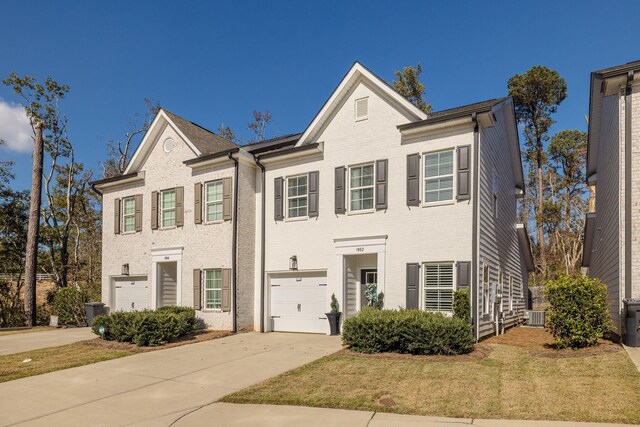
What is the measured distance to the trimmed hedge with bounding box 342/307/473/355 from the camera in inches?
421

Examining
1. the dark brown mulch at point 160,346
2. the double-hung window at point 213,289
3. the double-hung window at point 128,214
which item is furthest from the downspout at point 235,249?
the double-hung window at point 128,214

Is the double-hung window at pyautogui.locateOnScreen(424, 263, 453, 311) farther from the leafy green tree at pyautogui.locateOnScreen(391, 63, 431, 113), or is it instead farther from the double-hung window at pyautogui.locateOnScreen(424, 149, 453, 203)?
the leafy green tree at pyautogui.locateOnScreen(391, 63, 431, 113)

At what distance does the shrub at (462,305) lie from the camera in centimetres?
1186

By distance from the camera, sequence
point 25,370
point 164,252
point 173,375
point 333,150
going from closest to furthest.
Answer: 1. point 173,375
2. point 25,370
3. point 333,150
4. point 164,252

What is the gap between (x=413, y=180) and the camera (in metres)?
13.6

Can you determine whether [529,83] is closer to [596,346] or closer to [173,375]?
[596,346]

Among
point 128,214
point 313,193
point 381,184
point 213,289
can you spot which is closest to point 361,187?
point 381,184

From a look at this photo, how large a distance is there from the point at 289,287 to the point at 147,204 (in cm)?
727

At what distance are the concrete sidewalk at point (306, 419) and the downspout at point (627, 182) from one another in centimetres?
610

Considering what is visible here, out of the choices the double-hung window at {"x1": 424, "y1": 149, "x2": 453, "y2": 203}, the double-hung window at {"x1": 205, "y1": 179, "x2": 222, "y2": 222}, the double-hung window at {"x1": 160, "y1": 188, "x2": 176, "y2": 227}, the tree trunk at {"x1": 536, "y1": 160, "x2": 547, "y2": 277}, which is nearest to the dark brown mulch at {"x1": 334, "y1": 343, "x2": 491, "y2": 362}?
the double-hung window at {"x1": 424, "y1": 149, "x2": 453, "y2": 203}

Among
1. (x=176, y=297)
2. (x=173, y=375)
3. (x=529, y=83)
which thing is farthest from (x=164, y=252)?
(x=529, y=83)

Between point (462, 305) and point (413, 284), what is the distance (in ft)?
5.31

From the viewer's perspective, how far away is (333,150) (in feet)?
50.7

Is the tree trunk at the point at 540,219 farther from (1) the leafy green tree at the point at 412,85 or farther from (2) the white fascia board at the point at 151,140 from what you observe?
(2) the white fascia board at the point at 151,140
